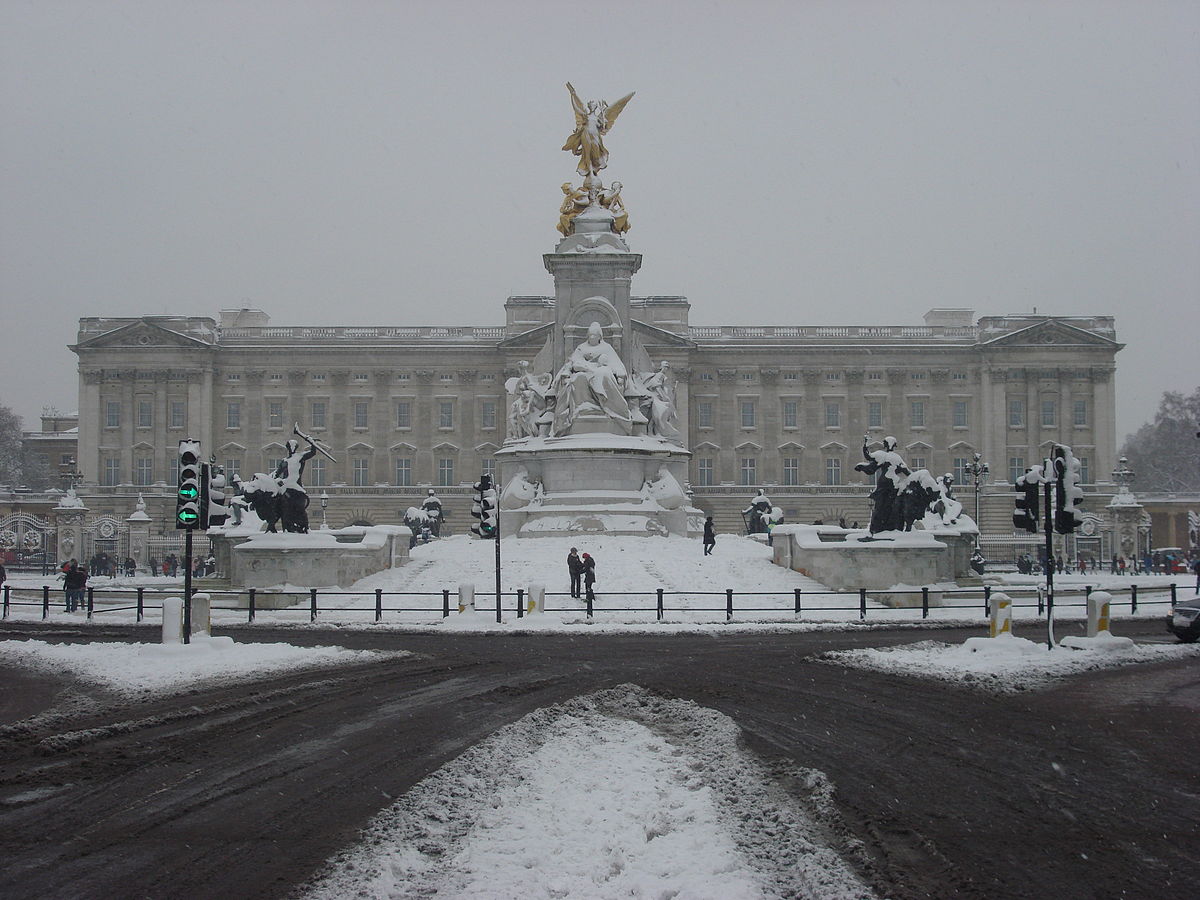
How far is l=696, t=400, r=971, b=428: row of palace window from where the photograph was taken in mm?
102938

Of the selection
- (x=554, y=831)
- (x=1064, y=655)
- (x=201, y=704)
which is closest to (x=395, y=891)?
(x=554, y=831)

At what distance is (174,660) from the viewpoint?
18625 millimetres

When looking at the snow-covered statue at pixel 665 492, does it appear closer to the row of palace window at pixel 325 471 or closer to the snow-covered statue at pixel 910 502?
the snow-covered statue at pixel 910 502

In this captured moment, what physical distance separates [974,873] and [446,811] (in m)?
3.99

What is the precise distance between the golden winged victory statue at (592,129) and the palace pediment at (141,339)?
61945 mm

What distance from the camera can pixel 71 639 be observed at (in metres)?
23.8

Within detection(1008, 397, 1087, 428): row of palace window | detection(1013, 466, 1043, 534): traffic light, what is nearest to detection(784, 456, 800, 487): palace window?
detection(1008, 397, 1087, 428): row of palace window

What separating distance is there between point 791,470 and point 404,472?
1346 inches

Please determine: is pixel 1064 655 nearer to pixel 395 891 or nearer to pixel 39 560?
pixel 395 891

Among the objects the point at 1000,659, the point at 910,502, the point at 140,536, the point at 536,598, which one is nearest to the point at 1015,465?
the point at 140,536

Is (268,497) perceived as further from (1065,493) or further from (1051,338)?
(1051,338)

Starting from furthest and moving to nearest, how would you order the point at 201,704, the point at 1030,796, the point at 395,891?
the point at 201,704 → the point at 1030,796 → the point at 395,891

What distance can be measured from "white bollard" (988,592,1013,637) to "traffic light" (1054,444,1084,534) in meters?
1.65

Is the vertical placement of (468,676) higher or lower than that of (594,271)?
lower
